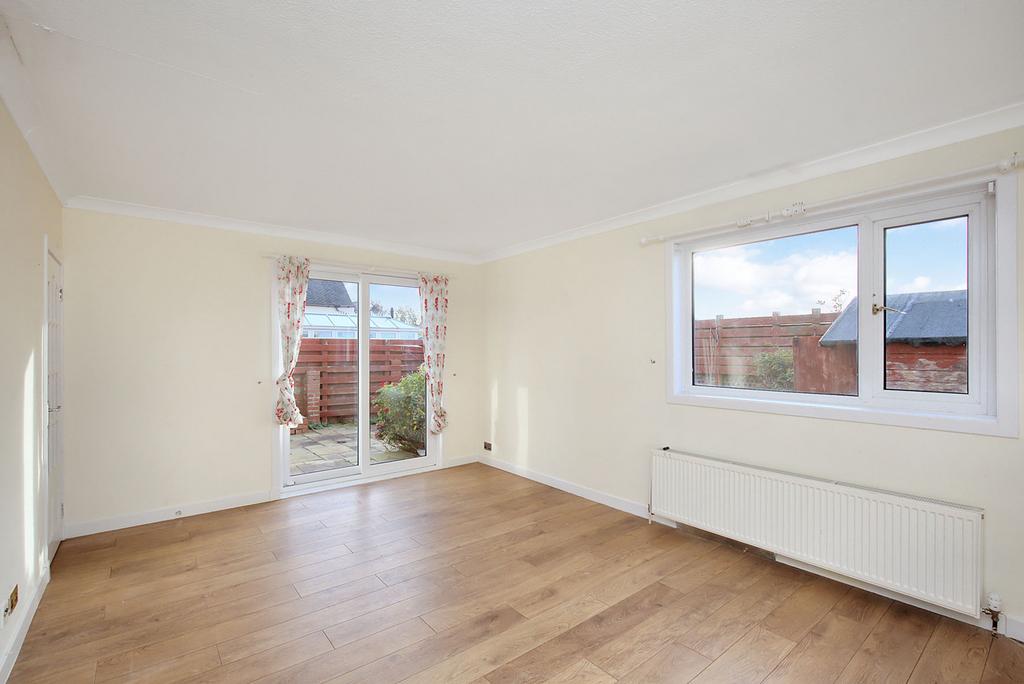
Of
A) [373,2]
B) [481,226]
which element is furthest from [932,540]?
[481,226]

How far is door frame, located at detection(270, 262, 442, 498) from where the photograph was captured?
4.27m

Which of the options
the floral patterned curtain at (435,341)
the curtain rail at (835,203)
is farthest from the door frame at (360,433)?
the curtain rail at (835,203)

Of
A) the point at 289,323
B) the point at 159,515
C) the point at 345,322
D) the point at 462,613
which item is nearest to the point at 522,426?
the point at 345,322

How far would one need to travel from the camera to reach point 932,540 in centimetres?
236

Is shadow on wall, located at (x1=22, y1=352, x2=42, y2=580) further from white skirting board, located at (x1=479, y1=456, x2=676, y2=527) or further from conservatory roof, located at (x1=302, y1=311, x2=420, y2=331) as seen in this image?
white skirting board, located at (x1=479, y1=456, x2=676, y2=527)

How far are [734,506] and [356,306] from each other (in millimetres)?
3838

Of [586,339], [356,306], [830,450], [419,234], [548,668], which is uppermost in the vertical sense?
[419,234]

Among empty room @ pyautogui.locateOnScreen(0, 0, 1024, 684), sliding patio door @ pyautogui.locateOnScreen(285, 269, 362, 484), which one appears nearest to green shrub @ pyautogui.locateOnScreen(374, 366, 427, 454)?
sliding patio door @ pyautogui.locateOnScreen(285, 269, 362, 484)

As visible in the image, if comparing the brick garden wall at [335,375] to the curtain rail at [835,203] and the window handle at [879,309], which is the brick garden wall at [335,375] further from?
the window handle at [879,309]

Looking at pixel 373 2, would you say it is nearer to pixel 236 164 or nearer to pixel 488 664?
pixel 236 164

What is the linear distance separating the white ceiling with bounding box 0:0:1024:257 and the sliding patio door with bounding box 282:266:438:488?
1.64m

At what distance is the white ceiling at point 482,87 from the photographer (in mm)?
1591

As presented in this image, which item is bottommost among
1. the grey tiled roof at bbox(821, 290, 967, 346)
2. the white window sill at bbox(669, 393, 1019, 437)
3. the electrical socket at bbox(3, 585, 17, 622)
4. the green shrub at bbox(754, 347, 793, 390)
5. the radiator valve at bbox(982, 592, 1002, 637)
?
the radiator valve at bbox(982, 592, 1002, 637)

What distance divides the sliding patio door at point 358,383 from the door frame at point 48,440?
1.51 meters
